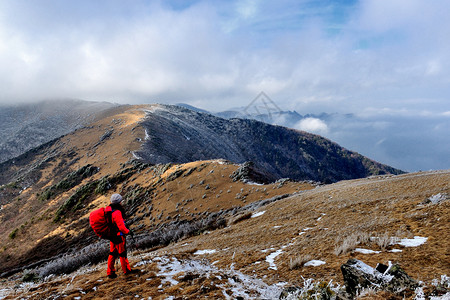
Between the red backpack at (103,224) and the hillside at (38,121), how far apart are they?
13296 centimetres

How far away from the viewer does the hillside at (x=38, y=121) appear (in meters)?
125

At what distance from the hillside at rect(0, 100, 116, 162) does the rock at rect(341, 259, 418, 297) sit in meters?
138

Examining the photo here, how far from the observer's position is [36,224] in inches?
1705

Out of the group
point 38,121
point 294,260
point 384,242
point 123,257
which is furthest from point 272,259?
point 38,121

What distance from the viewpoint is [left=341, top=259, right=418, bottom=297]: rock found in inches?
182

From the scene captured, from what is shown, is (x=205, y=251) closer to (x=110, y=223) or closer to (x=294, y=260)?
(x=294, y=260)

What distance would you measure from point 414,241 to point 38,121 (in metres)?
186

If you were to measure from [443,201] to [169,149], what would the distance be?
70.8 meters

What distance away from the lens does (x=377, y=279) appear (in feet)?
16.0

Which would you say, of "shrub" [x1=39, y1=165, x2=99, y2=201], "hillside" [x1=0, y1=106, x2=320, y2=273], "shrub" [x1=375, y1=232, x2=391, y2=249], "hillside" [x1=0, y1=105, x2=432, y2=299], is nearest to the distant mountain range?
"hillside" [x1=0, y1=105, x2=432, y2=299]

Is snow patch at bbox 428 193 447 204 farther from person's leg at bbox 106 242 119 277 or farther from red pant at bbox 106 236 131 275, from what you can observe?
person's leg at bbox 106 242 119 277

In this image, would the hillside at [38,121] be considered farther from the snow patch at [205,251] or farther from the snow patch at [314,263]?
the snow patch at [314,263]

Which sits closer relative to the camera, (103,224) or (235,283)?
(235,283)

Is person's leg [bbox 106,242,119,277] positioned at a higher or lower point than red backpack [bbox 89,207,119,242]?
lower
